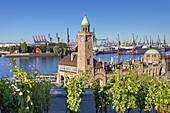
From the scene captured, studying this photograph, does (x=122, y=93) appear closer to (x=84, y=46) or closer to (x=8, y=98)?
(x=8, y=98)

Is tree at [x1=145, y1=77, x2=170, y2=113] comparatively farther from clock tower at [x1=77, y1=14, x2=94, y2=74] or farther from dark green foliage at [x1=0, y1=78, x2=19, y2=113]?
clock tower at [x1=77, y1=14, x2=94, y2=74]

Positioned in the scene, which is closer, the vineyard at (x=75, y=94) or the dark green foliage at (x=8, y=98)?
the dark green foliage at (x=8, y=98)

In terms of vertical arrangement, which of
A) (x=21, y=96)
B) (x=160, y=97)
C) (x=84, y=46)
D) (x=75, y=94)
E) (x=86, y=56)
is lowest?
(x=160, y=97)

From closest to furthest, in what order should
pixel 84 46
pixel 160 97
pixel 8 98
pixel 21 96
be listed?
pixel 21 96
pixel 8 98
pixel 160 97
pixel 84 46

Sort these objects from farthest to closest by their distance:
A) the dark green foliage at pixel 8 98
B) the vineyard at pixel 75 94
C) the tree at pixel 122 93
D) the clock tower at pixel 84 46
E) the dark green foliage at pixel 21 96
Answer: the clock tower at pixel 84 46
the tree at pixel 122 93
the vineyard at pixel 75 94
the dark green foliage at pixel 8 98
the dark green foliage at pixel 21 96

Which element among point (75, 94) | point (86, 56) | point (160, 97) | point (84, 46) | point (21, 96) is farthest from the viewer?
point (86, 56)

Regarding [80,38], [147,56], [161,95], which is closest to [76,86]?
[161,95]

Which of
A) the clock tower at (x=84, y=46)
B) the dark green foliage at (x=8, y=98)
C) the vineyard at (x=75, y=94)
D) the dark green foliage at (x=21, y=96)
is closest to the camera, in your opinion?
the dark green foliage at (x=21, y=96)

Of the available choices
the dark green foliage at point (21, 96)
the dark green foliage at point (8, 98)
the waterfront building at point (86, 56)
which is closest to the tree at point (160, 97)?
the dark green foliage at point (21, 96)

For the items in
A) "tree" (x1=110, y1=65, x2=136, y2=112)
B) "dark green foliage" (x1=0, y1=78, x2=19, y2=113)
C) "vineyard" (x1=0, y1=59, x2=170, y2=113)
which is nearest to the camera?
"dark green foliage" (x1=0, y1=78, x2=19, y2=113)

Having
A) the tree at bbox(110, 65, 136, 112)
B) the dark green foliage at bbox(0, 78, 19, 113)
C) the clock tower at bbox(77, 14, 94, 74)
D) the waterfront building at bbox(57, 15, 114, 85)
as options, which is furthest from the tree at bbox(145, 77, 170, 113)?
the clock tower at bbox(77, 14, 94, 74)

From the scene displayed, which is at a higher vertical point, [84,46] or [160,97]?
[84,46]

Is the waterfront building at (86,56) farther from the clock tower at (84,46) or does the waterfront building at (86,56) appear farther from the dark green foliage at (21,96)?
the dark green foliage at (21,96)

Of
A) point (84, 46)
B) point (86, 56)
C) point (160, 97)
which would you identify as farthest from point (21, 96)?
point (86, 56)
